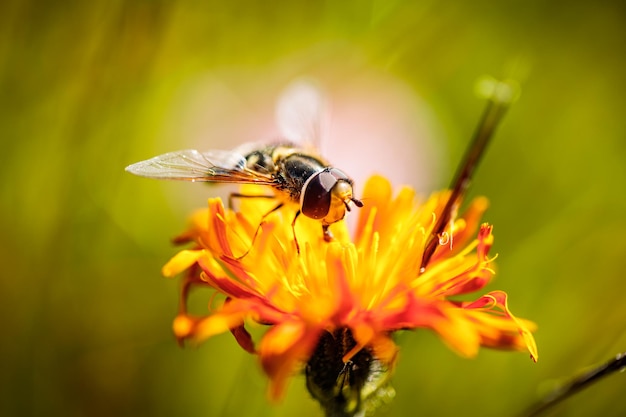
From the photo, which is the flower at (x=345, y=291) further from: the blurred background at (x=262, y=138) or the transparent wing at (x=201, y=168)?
the blurred background at (x=262, y=138)

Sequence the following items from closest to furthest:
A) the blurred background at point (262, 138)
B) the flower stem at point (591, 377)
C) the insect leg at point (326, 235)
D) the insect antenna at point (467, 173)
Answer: the flower stem at point (591, 377), the insect antenna at point (467, 173), the insect leg at point (326, 235), the blurred background at point (262, 138)

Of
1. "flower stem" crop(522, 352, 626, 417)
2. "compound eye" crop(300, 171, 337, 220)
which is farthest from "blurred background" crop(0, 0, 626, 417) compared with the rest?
"compound eye" crop(300, 171, 337, 220)

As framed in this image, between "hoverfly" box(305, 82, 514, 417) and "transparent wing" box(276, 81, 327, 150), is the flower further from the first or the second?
"transparent wing" box(276, 81, 327, 150)

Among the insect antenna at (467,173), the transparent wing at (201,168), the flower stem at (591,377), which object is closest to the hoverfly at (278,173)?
the transparent wing at (201,168)

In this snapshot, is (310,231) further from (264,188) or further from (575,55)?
(575,55)

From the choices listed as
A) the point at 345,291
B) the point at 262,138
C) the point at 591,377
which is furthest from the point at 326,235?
the point at 262,138

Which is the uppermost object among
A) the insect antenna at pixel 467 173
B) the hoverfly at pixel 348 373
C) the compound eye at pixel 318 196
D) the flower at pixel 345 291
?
the insect antenna at pixel 467 173

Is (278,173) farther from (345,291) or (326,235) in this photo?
(345,291)
